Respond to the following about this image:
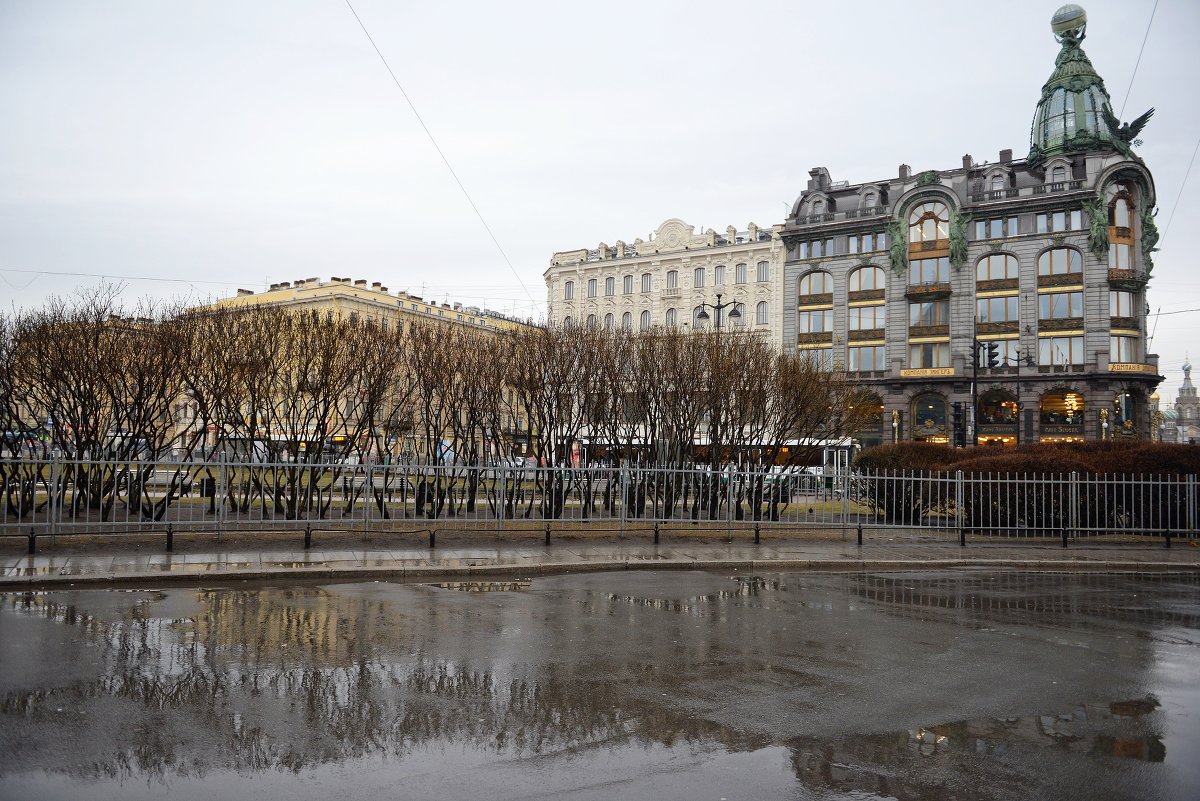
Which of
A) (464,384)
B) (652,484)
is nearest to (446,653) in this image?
(652,484)

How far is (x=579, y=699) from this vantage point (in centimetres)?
673

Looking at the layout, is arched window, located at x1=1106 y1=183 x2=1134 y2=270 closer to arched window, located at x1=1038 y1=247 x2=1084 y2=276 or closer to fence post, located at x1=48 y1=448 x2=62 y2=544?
arched window, located at x1=1038 y1=247 x2=1084 y2=276

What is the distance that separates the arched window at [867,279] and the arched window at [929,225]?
3379mm

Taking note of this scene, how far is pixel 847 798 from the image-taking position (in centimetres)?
497

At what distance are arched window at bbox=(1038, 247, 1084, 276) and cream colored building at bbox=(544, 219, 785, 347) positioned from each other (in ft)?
66.2

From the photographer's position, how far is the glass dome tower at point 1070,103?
64.9 m

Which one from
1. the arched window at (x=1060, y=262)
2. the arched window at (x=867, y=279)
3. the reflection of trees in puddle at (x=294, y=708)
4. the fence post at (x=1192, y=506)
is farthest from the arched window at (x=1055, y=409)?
the reflection of trees in puddle at (x=294, y=708)

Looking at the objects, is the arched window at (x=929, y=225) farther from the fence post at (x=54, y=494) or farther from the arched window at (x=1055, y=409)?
the fence post at (x=54, y=494)

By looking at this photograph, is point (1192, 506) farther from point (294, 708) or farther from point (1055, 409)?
point (1055, 409)

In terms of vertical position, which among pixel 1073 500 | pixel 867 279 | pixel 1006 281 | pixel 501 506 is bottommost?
pixel 501 506

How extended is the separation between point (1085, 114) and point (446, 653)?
2909 inches

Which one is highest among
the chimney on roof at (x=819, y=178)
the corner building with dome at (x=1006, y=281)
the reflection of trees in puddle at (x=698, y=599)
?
the chimney on roof at (x=819, y=178)

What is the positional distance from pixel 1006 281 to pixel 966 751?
63984mm

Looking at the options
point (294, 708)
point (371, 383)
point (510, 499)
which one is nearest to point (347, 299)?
point (371, 383)
